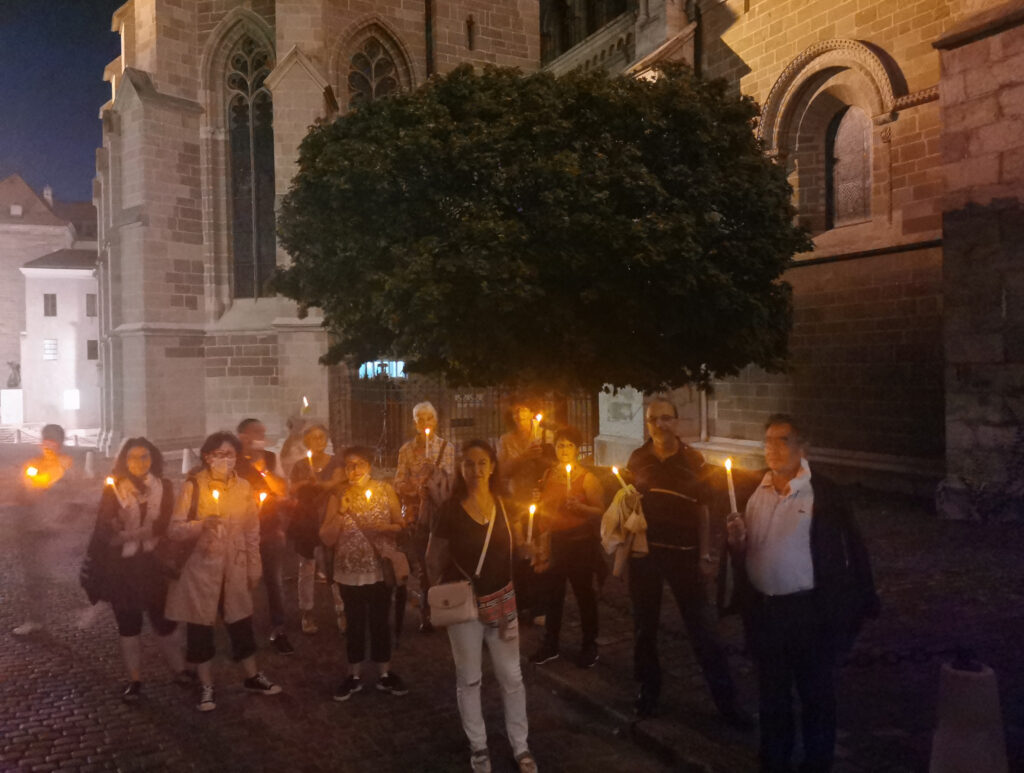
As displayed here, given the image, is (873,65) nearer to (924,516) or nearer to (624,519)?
(924,516)

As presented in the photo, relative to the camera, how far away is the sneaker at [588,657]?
608 centimetres

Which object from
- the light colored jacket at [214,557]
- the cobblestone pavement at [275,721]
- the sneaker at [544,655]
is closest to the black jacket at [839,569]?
the cobblestone pavement at [275,721]

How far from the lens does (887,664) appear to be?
571 cm

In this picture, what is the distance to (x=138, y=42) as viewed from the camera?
19.2 m

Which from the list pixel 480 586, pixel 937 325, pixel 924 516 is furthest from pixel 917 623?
pixel 937 325

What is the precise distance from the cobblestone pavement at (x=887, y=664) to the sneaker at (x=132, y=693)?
2.79 meters

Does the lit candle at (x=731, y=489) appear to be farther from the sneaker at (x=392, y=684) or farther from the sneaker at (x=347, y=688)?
the sneaker at (x=347, y=688)

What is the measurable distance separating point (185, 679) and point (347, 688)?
1.24 m

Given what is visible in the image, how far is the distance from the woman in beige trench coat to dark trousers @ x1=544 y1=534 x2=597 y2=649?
6.87 feet

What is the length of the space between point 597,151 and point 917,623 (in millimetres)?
6057

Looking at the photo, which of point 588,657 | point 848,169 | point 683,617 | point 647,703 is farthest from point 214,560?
point 848,169

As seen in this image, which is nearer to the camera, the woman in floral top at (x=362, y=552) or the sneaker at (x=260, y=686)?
the woman in floral top at (x=362, y=552)

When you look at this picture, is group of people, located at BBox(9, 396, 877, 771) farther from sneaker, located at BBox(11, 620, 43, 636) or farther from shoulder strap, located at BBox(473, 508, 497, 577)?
sneaker, located at BBox(11, 620, 43, 636)

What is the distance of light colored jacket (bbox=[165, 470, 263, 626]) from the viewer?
18.1ft
